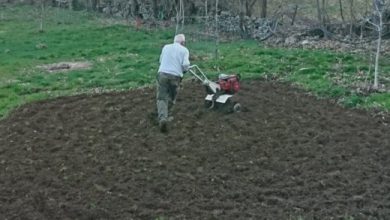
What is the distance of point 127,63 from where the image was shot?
20.3 m

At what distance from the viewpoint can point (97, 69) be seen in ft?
64.4

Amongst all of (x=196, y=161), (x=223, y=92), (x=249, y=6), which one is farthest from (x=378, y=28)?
(x=249, y=6)

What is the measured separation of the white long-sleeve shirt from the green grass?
3910 mm

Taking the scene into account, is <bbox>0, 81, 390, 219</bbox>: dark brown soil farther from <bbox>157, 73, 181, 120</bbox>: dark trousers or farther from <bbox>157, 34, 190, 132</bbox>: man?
<bbox>157, 34, 190, 132</bbox>: man

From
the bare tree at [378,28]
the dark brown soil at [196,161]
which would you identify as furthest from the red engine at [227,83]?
the bare tree at [378,28]

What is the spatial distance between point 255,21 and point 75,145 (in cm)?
1921

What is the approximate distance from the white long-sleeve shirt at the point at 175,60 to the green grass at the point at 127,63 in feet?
12.8

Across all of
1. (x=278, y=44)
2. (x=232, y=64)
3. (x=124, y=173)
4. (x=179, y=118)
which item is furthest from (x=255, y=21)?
(x=124, y=173)

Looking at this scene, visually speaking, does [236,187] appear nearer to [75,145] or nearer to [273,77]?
[75,145]

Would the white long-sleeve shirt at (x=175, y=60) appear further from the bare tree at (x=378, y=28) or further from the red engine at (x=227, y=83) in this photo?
the bare tree at (x=378, y=28)

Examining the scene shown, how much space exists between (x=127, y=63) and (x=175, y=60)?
25.5ft

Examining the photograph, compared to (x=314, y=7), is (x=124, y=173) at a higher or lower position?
lower

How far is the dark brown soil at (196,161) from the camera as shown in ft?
29.5

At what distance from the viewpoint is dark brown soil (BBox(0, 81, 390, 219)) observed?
29.5ft
